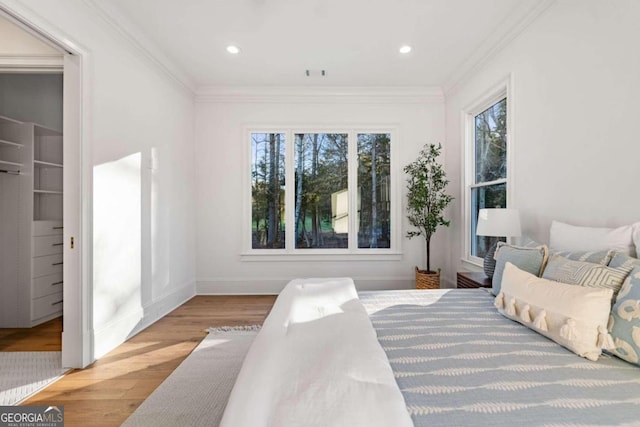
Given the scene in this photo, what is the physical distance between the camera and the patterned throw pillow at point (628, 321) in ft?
3.57

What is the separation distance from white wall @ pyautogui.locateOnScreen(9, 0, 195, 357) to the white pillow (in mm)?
3290

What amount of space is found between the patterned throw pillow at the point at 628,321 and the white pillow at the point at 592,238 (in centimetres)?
38

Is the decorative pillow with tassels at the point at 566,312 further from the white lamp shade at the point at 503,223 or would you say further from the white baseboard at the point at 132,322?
the white baseboard at the point at 132,322

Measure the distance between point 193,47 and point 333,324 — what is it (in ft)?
10.3

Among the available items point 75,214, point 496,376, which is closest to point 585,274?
point 496,376

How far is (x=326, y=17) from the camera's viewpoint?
2580 mm

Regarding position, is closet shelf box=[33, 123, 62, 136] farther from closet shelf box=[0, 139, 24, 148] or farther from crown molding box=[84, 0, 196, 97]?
crown molding box=[84, 0, 196, 97]

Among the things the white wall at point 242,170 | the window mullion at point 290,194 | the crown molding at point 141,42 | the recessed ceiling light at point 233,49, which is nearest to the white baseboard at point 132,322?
the white wall at point 242,170

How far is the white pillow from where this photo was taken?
150 centimetres

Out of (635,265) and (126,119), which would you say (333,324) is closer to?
(635,265)

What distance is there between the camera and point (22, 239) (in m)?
2.96

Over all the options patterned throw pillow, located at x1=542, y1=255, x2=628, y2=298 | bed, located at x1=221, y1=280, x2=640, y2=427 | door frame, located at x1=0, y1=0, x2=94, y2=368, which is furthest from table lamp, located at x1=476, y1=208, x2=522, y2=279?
door frame, located at x1=0, y1=0, x2=94, y2=368

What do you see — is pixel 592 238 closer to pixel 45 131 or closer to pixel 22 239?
pixel 22 239

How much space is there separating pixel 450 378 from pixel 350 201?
10.8 ft
